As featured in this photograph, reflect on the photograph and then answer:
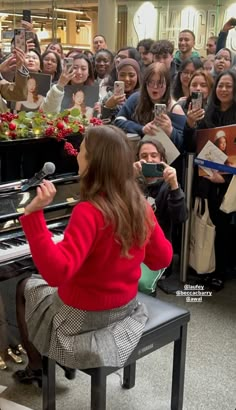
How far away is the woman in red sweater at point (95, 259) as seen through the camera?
162 cm

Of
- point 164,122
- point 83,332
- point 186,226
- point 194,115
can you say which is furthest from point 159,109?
point 83,332

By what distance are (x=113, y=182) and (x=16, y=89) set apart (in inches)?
50.9

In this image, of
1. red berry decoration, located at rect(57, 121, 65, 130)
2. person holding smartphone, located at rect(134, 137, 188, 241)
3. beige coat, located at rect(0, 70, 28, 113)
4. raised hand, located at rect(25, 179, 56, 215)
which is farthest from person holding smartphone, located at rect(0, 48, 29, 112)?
raised hand, located at rect(25, 179, 56, 215)

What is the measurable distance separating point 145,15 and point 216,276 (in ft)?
25.2

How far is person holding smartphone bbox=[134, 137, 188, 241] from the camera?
2.73m

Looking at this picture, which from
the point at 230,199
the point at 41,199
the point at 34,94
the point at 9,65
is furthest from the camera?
the point at 230,199

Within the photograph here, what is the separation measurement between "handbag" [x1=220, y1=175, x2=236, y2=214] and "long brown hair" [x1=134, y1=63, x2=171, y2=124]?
2.23 feet

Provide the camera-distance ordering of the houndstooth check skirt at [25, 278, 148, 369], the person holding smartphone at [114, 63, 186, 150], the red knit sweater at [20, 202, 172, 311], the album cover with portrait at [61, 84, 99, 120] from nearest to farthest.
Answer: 1. the red knit sweater at [20, 202, 172, 311]
2. the houndstooth check skirt at [25, 278, 148, 369]
3. the album cover with portrait at [61, 84, 99, 120]
4. the person holding smartphone at [114, 63, 186, 150]

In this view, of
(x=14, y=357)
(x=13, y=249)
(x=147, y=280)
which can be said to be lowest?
(x=14, y=357)

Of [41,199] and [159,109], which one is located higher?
[159,109]

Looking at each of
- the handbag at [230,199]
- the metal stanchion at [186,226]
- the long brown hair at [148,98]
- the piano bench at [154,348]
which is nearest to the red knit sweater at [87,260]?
the piano bench at [154,348]

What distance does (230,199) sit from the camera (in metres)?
3.35

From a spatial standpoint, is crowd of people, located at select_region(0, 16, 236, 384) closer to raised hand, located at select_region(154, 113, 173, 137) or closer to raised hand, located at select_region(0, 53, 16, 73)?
raised hand, located at select_region(0, 53, 16, 73)

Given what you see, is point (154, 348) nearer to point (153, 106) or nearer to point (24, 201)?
point (24, 201)
